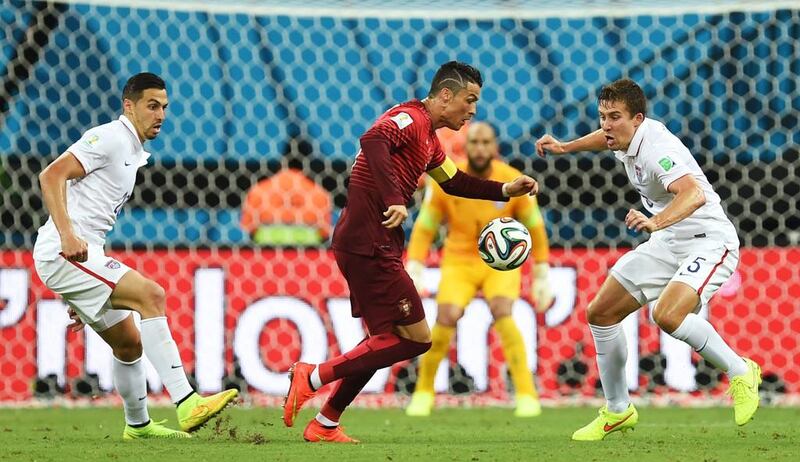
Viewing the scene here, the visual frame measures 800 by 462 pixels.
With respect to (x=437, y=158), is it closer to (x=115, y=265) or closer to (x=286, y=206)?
(x=115, y=265)

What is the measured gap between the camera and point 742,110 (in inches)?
391

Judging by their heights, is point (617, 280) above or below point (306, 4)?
below

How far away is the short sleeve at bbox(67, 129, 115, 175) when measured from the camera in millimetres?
6074

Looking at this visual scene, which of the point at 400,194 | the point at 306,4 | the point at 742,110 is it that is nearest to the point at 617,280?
the point at 400,194

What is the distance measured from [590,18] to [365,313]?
5.11 m

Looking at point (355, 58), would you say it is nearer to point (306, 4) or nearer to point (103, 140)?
point (306, 4)

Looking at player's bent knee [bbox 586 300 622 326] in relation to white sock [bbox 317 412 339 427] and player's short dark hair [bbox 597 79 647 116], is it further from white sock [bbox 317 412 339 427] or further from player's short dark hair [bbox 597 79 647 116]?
white sock [bbox 317 412 339 427]

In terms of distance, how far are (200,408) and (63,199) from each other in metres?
1.10

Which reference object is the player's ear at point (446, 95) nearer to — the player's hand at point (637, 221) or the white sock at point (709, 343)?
the player's hand at point (637, 221)

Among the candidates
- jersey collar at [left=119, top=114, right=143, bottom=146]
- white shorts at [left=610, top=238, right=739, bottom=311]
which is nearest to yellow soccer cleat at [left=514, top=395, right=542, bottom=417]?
white shorts at [left=610, top=238, right=739, bottom=311]

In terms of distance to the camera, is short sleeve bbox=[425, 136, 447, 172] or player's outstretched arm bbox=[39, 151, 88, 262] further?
short sleeve bbox=[425, 136, 447, 172]

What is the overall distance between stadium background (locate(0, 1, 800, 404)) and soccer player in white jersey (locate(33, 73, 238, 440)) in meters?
2.76

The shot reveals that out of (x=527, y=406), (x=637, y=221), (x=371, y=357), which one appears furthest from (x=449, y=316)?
(x=637, y=221)

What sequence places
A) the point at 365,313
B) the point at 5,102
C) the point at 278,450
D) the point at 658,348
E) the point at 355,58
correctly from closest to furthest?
the point at 278,450 < the point at 365,313 < the point at 658,348 < the point at 5,102 < the point at 355,58
